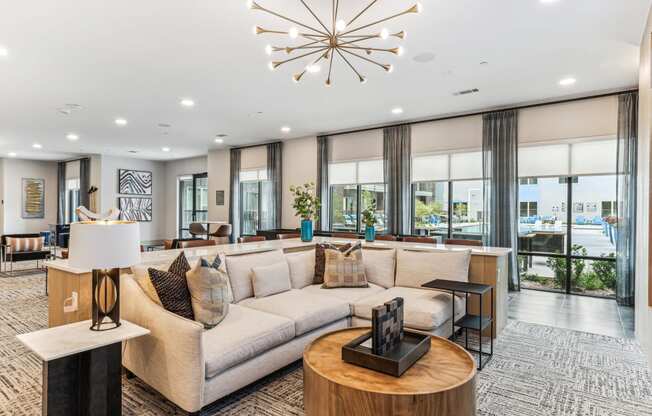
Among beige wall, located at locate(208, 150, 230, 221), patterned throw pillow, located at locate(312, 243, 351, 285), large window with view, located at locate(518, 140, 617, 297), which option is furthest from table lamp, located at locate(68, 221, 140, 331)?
beige wall, located at locate(208, 150, 230, 221)

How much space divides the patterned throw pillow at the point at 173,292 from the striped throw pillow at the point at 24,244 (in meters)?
7.51

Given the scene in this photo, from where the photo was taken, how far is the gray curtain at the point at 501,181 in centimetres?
618

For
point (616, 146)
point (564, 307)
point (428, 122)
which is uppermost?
point (428, 122)

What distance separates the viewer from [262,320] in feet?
9.78

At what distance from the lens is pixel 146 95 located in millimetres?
5773

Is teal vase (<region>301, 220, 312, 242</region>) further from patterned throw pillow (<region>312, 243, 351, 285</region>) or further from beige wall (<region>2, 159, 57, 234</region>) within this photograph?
beige wall (<region>2, 159, 57, 234</region>)

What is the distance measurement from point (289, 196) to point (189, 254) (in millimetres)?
5698

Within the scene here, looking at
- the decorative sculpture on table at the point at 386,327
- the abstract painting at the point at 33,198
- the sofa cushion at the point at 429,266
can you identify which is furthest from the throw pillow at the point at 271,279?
the abstract painting at the point at 33,198

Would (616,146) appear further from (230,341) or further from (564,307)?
(230,341)

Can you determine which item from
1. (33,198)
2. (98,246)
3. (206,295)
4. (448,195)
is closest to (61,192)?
(33,198)

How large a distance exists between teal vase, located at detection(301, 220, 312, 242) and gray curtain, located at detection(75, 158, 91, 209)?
10.3 meters

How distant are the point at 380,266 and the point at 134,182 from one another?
1116cm

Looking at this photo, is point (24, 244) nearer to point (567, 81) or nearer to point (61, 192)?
point (61, 192)

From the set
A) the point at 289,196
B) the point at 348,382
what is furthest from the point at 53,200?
the point at 348,382
